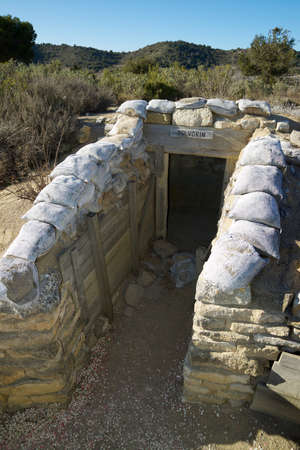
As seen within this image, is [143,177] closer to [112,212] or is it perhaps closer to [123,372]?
[112,212]

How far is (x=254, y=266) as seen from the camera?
84.7 inches

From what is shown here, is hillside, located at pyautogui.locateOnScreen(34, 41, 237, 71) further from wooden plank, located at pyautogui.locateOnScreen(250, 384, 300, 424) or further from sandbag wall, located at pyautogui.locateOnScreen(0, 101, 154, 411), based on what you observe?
wooden plank, located at pyautogui.locateOnScreen(250, 384, 300, 424)

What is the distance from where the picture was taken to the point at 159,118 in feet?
15.6

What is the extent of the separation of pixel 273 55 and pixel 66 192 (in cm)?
1168

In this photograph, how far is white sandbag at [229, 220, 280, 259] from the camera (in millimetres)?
2275

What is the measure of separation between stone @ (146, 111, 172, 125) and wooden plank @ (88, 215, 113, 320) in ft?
7.65

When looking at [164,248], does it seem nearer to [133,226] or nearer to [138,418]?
[133,226]

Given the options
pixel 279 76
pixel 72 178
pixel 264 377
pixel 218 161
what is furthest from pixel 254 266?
pixel 279 76

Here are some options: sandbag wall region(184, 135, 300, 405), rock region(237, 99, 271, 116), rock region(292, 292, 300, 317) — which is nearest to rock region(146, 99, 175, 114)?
rock region(237, 99, 271, 116)

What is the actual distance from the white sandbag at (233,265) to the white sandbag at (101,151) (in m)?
1.90

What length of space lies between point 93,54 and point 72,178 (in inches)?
1227

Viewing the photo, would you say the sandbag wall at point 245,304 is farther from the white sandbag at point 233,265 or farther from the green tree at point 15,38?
the green tree at point 15,38

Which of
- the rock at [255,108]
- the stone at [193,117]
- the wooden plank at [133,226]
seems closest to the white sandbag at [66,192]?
the wooden plank at [133,226]

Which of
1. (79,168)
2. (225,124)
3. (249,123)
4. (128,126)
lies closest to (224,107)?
(225,124)
